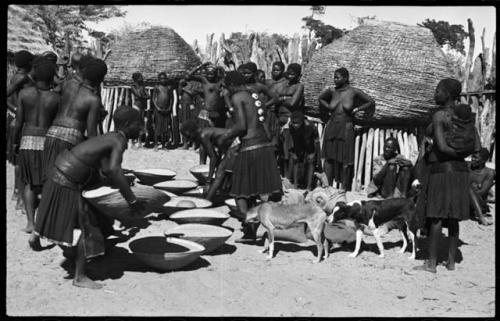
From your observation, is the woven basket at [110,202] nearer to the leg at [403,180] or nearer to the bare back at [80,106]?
the bare back at [80,106]

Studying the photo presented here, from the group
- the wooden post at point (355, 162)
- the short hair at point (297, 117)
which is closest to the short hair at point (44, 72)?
the short hair at point (297, 117)

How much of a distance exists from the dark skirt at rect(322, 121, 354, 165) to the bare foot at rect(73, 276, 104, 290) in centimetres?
460

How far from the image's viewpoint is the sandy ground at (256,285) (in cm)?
450

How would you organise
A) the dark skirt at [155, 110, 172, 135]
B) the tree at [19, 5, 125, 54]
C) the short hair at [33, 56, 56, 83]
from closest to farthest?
the short hair at [33, 56, 56, 83] < the dark skirt at [155, 110, 172, 135] < the tree at [19, 5, 125, 54]

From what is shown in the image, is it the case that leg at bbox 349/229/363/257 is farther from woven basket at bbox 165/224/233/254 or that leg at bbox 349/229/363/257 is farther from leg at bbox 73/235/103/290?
leg at bbox 73/235/103/290

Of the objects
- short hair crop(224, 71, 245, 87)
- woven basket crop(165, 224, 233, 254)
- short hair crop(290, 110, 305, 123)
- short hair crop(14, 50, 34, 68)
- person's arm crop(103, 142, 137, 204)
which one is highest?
short hair crop(14, 50, 34, 68)

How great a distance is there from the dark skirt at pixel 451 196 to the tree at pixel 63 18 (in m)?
26.4

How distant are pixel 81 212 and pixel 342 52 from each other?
5.91 m

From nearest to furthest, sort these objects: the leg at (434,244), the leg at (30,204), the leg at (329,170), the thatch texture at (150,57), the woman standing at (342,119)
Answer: the leg at (434,244) → the leg at (30,204) → the woman standing at (342,119) → the leg at (329,170) → the thatch texture at (150,57)

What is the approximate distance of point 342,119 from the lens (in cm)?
837

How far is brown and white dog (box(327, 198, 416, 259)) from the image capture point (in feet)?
19.2

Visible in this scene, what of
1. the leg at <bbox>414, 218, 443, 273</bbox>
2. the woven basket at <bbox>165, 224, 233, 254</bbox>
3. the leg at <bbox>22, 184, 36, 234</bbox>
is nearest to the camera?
the leg at <bbox>414, 218, 443, 273</bbox>

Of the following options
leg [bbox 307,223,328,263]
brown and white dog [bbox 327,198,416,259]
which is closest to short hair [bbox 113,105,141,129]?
leg [bbox 307,223,328,263]

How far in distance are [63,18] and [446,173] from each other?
30339 millimetres
